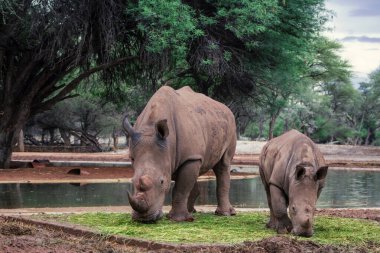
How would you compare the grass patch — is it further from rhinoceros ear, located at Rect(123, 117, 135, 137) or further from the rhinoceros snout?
rhinoceros ear, located at Rect(123, 117, 135, 137)

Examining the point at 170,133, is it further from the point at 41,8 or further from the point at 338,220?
the point at 41,8

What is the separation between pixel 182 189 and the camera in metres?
10.6

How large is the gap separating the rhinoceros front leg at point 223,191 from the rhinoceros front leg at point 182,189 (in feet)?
5.13

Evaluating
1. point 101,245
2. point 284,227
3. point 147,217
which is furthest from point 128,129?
point 284,227

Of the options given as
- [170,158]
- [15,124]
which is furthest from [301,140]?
[15,124]

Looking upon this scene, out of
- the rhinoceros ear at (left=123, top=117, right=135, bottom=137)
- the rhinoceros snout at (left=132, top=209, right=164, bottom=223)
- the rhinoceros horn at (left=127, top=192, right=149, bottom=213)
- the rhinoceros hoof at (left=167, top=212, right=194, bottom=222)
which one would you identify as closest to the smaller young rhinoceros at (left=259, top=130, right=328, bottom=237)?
the rhinoceros hoof at (left=167, top=212, right=194, bottom=222)

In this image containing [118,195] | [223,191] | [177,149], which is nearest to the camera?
[177,149]

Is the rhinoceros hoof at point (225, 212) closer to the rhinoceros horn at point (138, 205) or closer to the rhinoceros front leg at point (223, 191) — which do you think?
the rhinoceros front leg at point (223, 191)

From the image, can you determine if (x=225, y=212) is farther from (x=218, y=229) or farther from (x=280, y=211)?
(x=280, y=211)

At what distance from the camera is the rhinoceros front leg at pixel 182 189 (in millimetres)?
10516

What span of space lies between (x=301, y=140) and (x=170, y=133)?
1909 mm

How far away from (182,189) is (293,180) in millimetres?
1938

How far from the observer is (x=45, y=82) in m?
28.5

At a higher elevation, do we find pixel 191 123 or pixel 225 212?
pixel 191 123
